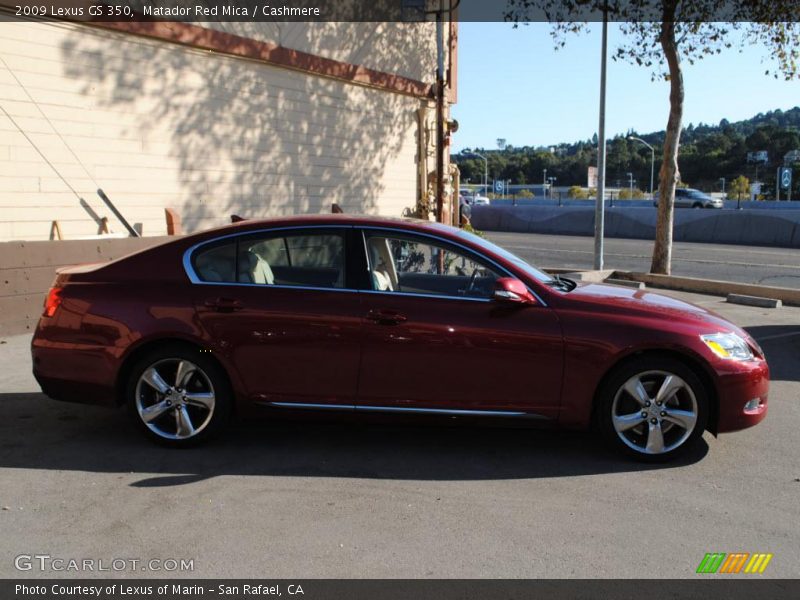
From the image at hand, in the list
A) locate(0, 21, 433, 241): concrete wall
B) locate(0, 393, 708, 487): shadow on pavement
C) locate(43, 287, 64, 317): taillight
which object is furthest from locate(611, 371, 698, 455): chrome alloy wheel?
locate(0, 21, 433, 241): concrete wall

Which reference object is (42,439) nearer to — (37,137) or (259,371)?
(259,371)

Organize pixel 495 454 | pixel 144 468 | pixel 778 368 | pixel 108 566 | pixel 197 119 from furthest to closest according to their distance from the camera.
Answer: pixel 197 119 → pixel 778 368 → pixel 495 454 → pixel 144 468 → pixel 108 566

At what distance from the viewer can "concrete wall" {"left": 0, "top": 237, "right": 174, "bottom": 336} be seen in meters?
8.78

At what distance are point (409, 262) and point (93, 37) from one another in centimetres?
697

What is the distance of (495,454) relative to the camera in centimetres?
519

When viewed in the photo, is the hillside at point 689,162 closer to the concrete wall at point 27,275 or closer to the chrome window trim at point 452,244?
the concrete wall at point 27,275

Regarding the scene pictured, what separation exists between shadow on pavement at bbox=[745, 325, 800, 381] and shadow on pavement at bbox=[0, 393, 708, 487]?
3.01 metres

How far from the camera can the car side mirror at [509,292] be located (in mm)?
4855

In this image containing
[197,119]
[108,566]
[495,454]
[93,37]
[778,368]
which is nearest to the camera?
[108,566]

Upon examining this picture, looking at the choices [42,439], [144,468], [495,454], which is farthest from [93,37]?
[495,454]

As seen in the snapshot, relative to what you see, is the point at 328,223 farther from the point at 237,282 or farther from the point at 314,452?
the point at 314,452

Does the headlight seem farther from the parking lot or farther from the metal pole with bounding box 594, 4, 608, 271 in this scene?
the metal pole with bounding box 594, 4, 608, 271
